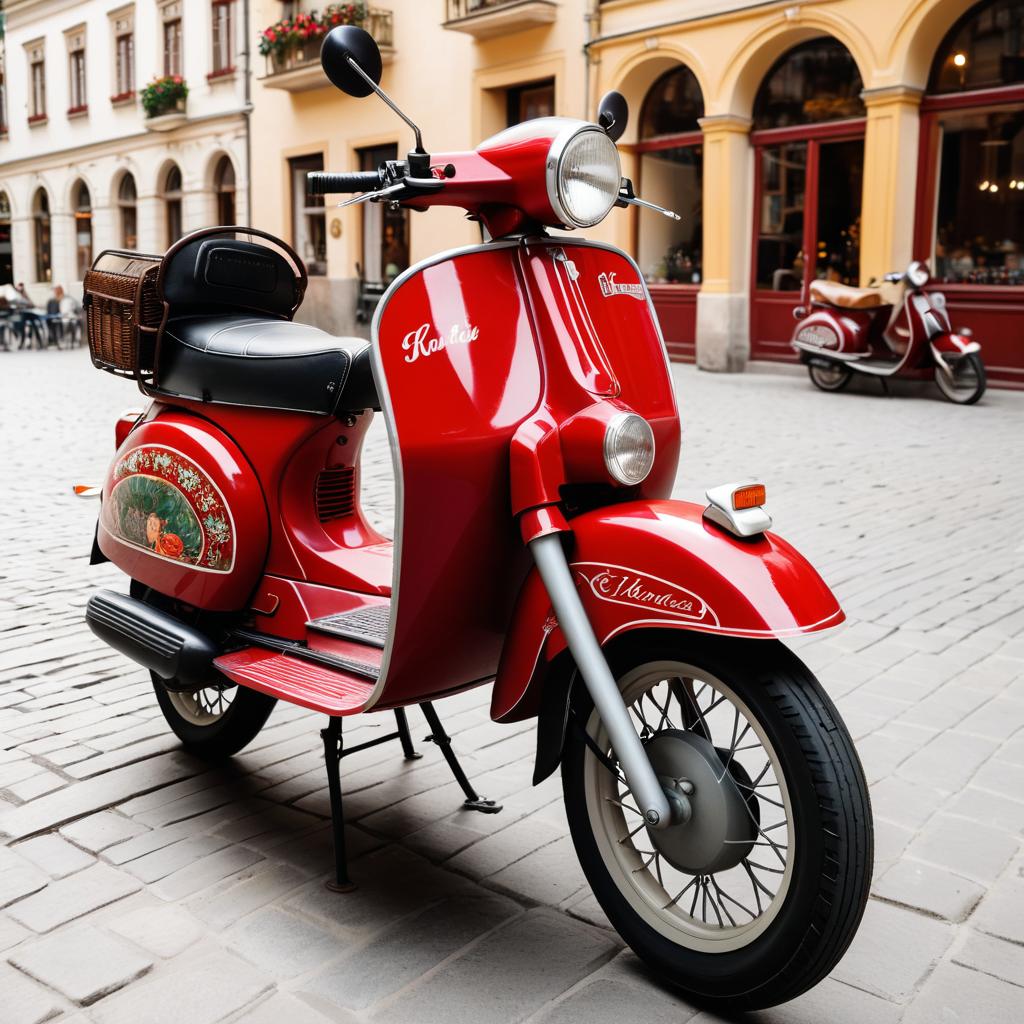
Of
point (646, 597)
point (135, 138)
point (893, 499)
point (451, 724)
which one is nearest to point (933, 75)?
point (893, 499)

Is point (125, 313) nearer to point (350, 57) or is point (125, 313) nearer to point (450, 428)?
point (350, 57)

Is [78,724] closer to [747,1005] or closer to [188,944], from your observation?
[188,944]

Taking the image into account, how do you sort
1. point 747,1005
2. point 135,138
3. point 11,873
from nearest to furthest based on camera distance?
1. point 747,1005
2. point 11,873
3. point 135,138

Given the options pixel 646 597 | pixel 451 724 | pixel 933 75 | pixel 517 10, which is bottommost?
pixel 451 724

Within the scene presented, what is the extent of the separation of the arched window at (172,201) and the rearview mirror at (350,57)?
26.2 metres

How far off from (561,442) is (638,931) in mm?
910

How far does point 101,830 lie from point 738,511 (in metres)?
1.68

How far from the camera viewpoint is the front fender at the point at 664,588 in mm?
2055

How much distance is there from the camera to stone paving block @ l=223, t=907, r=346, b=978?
2.30 meters

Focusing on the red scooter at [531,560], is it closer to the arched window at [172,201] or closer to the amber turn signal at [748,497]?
the amber turn signal at [748,497]

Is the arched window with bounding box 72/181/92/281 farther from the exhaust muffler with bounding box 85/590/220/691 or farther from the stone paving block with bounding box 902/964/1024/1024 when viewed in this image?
the stone paving block with bounding box 902/964/1024/1024

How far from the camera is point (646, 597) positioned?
7.10ft

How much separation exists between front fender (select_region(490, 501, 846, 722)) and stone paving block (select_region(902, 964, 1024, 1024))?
706 mm

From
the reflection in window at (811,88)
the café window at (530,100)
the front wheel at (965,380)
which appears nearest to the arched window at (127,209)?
the café window at (530,100)
